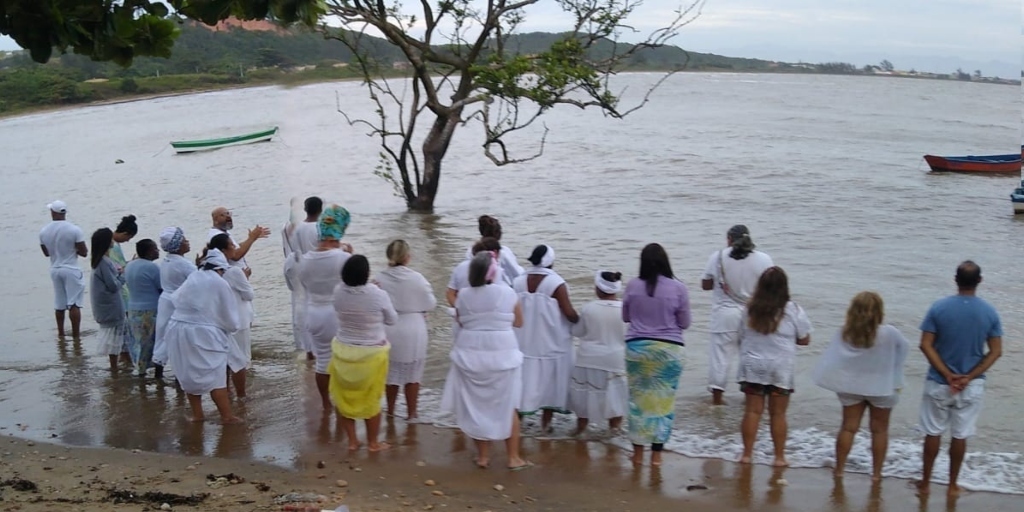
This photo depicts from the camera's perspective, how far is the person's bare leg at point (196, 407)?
323 inches

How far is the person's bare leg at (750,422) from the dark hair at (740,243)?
1.36m

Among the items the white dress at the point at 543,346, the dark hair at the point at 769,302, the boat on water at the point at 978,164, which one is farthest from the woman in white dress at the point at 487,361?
the boat on water at the point at 978,164

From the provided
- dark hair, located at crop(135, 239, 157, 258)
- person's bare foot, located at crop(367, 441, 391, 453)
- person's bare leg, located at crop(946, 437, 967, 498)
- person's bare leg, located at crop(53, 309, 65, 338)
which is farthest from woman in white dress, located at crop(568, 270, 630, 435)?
person's bare leg, located at crop(53, 309, 65, 338)

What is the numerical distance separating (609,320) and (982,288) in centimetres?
1061

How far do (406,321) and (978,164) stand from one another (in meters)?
27.5

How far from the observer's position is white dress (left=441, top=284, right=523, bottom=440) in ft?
23.3

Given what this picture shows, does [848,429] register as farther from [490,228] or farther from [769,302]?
[490,228]

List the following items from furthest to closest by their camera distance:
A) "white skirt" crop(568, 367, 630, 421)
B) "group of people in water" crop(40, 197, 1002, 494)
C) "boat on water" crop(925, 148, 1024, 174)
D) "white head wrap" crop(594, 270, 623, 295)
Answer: "boat on water" crop(925, 148, 1024, 174)
"white skirt" crop(568, 367, 630, 421)
"white head wrap" crop(594, 270, 623, 295)
"group of people in water" crop(40, 197, 1002, 494)

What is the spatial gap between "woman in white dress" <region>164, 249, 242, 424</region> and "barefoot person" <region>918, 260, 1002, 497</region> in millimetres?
5001

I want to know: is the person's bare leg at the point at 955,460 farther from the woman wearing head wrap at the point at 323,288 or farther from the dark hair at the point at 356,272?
the woman wearing head wrap at the point at 323,288

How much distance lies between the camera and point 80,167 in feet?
121

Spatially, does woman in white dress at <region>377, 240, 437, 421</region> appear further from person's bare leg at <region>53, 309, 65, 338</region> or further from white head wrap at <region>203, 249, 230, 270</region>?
person's bare leg at <region>53, 309, 65, 338</region>

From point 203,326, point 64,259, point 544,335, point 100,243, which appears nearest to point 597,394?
point 544,335

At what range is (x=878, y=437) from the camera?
711 centimetres
